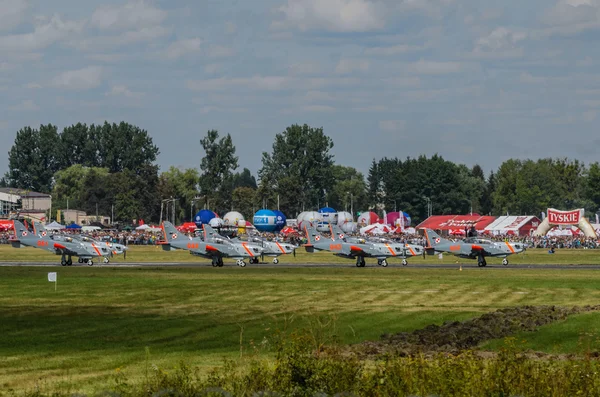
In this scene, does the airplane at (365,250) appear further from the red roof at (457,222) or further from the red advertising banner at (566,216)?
the red roof at (457,222)

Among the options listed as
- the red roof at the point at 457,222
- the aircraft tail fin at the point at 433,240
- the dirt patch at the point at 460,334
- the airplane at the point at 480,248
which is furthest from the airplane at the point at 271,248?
the red roof at the point at 457,222

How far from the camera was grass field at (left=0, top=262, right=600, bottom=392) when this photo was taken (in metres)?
25.0

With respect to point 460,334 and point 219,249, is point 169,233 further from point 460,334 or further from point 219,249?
point 460,334

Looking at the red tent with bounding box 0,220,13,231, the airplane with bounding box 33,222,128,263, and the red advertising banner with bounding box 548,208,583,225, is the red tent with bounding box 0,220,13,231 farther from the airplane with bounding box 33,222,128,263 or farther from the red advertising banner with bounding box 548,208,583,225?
the red advertising banner with bounding box 548,208,583,225

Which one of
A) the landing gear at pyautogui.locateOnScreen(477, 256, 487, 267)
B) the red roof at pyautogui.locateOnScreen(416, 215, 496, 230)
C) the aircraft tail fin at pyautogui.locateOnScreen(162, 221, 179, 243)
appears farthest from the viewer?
the red roof at pyautogui.locateOnScreen(416, 215, 496, 230)

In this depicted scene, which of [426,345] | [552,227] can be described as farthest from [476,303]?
[552,227]

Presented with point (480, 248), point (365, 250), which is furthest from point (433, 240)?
point (365, 250)

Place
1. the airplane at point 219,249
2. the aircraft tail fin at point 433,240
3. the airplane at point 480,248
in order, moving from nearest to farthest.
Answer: the airplane at point 219,249 < the airplane at point 480,248 < the aircraft tail fin at point 433,240

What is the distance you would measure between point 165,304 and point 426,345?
16806 mm

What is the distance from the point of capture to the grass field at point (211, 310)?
82.0ft

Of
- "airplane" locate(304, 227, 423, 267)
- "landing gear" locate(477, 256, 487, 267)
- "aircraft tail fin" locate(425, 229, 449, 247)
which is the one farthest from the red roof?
"airplane" locate(304, 227, 423, 267)

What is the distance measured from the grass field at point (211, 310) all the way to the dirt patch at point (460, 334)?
3.10 feet

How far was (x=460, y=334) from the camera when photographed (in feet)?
93.6

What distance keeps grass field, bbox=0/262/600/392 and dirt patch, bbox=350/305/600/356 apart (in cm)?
95
